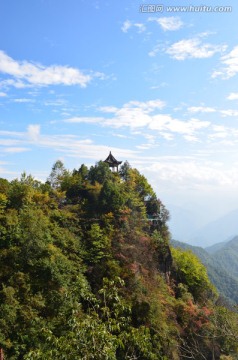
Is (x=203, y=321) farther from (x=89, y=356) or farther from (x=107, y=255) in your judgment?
(x=89, y=356)

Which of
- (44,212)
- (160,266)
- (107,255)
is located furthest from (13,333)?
(160,266)

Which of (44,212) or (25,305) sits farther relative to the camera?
(44,212)

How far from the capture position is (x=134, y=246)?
31.1 m

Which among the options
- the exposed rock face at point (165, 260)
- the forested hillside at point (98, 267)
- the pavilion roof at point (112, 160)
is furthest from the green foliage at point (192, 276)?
the pavilion roof at point (112, 160)

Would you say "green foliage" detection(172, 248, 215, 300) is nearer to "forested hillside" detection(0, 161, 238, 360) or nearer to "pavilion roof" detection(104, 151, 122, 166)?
"forested hillside" detection(0, 161, 238, 360)

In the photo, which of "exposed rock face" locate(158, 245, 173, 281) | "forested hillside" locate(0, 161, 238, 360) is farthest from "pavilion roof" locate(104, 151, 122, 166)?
"exposed rock face" locate(158, 245, 173, 281)

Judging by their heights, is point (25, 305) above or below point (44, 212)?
below

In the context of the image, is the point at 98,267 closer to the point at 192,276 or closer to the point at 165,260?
the point at 165,260

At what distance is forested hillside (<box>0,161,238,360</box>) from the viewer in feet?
64.6

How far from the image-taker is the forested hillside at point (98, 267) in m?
19.7

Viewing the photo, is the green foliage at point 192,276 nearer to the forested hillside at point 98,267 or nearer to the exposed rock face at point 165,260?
the forested hillside at point 98,267

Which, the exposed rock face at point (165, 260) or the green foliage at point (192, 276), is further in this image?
the green foliage at point (192, 276)

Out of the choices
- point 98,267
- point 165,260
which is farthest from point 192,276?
point 98,267

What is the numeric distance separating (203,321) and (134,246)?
32.3 feet
